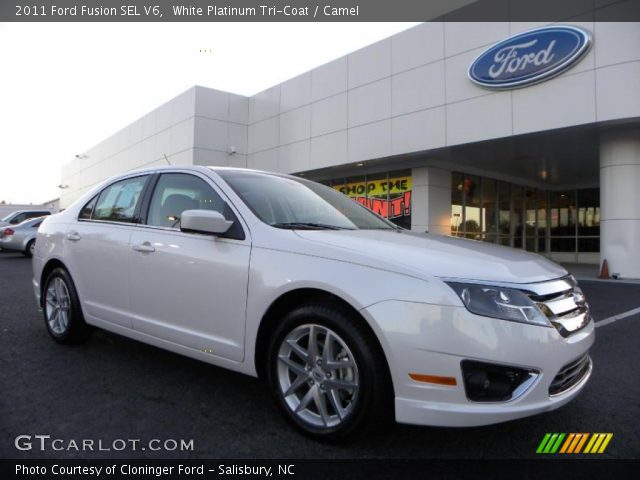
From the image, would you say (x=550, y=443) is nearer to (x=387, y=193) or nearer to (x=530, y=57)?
(x=530, y=57)

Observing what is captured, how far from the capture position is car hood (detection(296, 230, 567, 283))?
92.4 inches

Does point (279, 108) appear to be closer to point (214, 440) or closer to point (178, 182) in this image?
point (178, 182)

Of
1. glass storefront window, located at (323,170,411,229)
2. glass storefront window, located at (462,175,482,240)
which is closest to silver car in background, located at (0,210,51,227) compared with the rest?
glass storefront window, located at (323,170,411,229)

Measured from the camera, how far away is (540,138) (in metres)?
12.7

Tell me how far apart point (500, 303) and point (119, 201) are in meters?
3.29

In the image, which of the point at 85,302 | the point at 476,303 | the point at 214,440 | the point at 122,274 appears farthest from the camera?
the point at 85,302

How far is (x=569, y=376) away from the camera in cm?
244

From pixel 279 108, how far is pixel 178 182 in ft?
54.5

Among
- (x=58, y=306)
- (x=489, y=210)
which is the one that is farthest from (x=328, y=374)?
(x=489, y=210)

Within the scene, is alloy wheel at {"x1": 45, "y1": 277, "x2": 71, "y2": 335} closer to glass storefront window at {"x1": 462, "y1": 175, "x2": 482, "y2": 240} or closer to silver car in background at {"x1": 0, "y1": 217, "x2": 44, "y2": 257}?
silver car in background at {"x1": 0, "y1": 217, "x2": 44, "y2": 257}

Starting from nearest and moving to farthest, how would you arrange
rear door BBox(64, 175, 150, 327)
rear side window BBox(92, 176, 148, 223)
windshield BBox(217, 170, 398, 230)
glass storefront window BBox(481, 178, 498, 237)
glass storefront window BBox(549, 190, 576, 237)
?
1. windshield BBox(217, 170, 398, 230)
2. rear door BBox(64, 175, 150, 327)
3. rear side window BBox(92, 176, 148, 223)
4. glass storefront window BBox(481, 178, 498, 237)
5. glass storefront window BBox(549, 190, 576, 237)

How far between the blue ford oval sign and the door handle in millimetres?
11441

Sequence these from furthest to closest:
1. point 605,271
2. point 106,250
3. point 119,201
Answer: point 605,271 < point 119,201 < point 106,250

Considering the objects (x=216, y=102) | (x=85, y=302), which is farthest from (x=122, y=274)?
(x=216, y=102)
